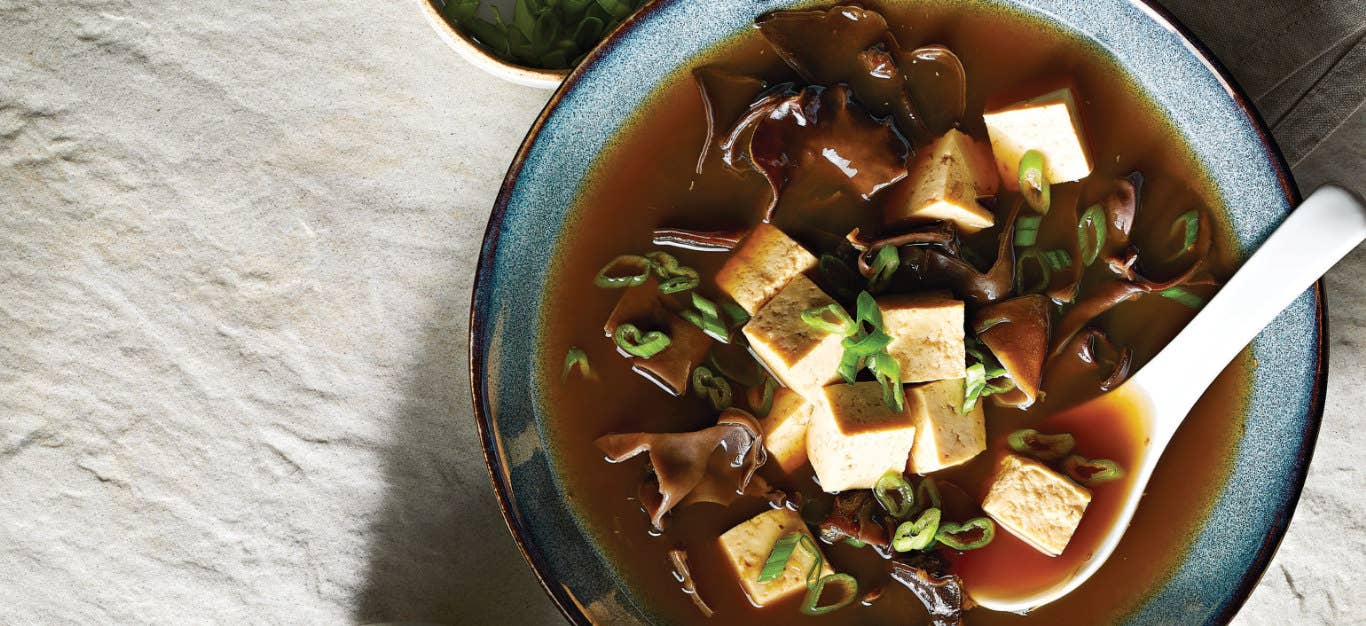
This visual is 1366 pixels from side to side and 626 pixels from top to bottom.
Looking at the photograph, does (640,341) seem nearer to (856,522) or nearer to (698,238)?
(698,238)

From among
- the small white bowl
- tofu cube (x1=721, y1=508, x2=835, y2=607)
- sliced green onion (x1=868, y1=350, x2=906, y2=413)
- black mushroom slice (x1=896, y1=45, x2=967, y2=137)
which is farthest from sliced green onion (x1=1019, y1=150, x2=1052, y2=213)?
the small white bowl

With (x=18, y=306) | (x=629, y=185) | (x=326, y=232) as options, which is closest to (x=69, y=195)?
(x=18, y=306)

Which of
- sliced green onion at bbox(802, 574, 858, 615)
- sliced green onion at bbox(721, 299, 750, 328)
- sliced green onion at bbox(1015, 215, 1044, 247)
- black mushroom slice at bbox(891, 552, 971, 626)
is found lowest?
sliced green onion at bbox(802, 574, 858, 615)

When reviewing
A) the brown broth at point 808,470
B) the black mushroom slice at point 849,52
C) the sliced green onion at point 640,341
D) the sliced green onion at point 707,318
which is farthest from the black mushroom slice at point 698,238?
the black mushroom slice at point 849,52

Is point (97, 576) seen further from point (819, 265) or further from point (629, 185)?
point (819, 265)

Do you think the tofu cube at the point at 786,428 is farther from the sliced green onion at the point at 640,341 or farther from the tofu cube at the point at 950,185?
the tofu cube at the point at 950,185

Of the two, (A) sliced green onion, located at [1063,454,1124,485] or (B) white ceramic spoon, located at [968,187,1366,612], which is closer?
(B) white ceramic spoon, located at [968,187,1366,612]

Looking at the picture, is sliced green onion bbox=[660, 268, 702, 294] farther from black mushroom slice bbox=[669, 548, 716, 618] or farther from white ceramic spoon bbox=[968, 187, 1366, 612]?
white ceramic spoon bbox=[968, 187, 1366, 612]
